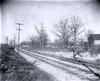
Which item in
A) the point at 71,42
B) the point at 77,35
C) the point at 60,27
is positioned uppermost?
the point at 60,27

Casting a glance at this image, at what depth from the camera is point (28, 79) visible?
5707 mm

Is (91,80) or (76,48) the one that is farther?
(76,48)

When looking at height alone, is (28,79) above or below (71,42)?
below

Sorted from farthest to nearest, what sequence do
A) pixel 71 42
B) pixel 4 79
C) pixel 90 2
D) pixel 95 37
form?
pixel 95 37
pixel 71 42
pixel 90 2
pixel 4 79

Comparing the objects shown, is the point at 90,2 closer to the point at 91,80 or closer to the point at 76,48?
the point at 91,80

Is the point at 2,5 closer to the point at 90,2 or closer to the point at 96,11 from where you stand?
the point at 90,2

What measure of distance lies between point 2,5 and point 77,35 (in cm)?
1885

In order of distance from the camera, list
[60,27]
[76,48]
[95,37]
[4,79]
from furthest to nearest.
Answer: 1. [95,37]
2. [60,27]
3. [76,48]
4. [4,79]

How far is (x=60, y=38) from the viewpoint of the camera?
1008 inches

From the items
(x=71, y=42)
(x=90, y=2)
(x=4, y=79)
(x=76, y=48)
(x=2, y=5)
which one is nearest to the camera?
(x=2, y=5)

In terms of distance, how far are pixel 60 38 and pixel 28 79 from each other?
806 inches

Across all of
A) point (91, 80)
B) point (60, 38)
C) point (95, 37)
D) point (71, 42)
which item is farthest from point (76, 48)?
point (95, 37)

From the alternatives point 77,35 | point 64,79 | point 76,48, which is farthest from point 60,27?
point 64,79

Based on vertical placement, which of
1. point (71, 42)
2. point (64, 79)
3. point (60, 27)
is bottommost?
point (64, 79)
